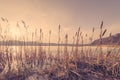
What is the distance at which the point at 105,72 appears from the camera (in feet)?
20.7

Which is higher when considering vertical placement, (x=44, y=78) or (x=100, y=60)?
(x=100, y=60)

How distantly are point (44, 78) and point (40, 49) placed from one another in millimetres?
4101

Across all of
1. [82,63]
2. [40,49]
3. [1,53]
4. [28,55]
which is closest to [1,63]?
[1,53]

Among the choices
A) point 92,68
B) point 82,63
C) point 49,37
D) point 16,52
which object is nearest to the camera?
point 92,68

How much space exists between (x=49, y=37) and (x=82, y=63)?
3.84 metres

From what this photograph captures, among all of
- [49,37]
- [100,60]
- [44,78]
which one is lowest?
[44,78]

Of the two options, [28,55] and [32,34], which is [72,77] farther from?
[32,34]

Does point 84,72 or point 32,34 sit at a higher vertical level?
point 32,34

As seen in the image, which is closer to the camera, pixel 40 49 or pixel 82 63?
pixel 82 63

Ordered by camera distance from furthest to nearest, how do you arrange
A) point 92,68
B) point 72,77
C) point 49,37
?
point 49,37 < point 92,68 < point 72,77

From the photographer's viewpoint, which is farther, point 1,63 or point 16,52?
point 16,52

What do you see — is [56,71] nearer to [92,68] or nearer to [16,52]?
[92,68]

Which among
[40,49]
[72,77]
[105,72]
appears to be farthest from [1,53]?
[105,72]

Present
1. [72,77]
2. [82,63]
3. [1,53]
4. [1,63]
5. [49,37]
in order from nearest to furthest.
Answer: [72,77] < [82,63] < [1,63] < [1,53] < [49,37]
